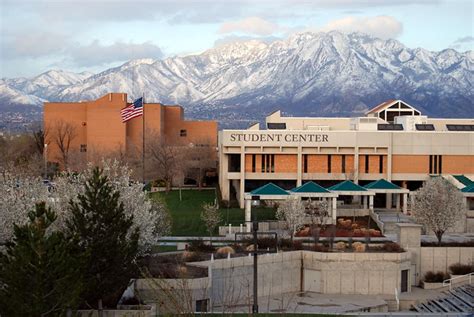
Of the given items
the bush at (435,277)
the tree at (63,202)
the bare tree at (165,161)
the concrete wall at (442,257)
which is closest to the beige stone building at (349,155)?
the bare tree at (165,161)

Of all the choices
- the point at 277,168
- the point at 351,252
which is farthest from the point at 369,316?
the point at 277,168

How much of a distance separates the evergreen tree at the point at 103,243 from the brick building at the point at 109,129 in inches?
2285

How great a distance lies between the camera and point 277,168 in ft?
231

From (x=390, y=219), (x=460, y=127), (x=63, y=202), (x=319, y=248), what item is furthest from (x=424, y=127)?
(x=63, y=202)

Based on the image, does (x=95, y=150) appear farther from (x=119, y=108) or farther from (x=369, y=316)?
(x=369, y=316)

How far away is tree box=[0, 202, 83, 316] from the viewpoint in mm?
24344

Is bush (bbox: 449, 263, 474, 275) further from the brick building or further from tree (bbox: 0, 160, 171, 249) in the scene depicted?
the brick building

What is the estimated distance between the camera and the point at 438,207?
1922 inches

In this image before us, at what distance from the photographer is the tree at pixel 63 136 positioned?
9394cm

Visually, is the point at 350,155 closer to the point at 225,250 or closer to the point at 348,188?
the point at 348,188

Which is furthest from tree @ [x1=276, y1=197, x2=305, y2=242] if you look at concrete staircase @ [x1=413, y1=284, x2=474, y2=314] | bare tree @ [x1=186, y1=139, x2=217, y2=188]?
bare tree @ [x1=186, y1=139, x2=217, y2=188]

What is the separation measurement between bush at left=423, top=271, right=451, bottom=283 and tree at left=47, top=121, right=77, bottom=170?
186 feet

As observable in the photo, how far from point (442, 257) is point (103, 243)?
21.7 metres

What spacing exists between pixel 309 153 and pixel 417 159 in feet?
28.8
